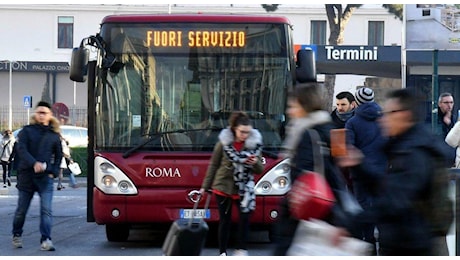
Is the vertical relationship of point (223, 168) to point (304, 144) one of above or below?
below

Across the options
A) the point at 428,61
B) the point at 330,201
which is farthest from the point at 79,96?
the point at 330,201

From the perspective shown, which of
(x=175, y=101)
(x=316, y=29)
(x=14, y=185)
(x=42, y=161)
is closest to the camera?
(x=42, y=161)

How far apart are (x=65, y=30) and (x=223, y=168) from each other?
1924 inches

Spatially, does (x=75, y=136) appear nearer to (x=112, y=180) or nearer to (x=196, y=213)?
(x=112, y=180)

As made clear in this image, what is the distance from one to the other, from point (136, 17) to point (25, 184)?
8.13 feet

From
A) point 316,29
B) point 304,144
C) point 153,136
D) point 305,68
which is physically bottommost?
point 153,136

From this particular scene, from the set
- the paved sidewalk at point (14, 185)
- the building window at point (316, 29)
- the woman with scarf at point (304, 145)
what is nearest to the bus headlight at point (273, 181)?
the woman with scarf at point (304, 145)

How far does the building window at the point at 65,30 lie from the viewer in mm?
57781

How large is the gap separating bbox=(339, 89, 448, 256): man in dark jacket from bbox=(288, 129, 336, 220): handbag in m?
0.48

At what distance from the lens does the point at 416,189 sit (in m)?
5.69

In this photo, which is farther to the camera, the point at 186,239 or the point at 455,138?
the point at 455,138

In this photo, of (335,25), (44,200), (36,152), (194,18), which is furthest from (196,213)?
(335,25)

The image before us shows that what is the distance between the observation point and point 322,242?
6.34m

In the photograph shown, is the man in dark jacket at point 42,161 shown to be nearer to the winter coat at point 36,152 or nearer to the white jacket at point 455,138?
the winter coat at point 36,152
